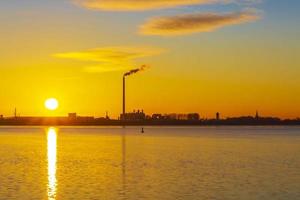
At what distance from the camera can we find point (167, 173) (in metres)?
57.2

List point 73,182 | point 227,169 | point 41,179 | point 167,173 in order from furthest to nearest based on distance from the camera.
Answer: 1. point 227,169
2. point 167,173
3. point 41,179
4. point 73,182

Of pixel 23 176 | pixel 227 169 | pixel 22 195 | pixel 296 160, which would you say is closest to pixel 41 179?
pixel 23 176

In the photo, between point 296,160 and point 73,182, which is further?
point 296,160

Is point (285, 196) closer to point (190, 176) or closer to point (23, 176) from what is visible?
point (190, 176)

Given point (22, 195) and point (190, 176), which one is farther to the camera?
point (190, 176)

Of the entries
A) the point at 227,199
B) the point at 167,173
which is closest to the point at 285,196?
the point at 227,199

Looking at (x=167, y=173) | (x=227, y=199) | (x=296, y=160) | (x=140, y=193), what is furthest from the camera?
(x=296, y=160)

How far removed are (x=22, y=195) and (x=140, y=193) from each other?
830cm

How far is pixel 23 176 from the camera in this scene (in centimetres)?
5525

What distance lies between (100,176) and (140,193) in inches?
508

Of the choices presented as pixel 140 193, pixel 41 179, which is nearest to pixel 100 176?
pixel 41 179

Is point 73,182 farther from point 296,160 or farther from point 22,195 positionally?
point 296,160

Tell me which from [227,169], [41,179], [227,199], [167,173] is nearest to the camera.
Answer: [227,199]

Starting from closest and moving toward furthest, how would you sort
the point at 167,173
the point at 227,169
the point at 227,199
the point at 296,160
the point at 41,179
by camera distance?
the point at 227,199 → the point at 41,179 → the point at 167,173 → the point at 227,169 → the point at 296,160
